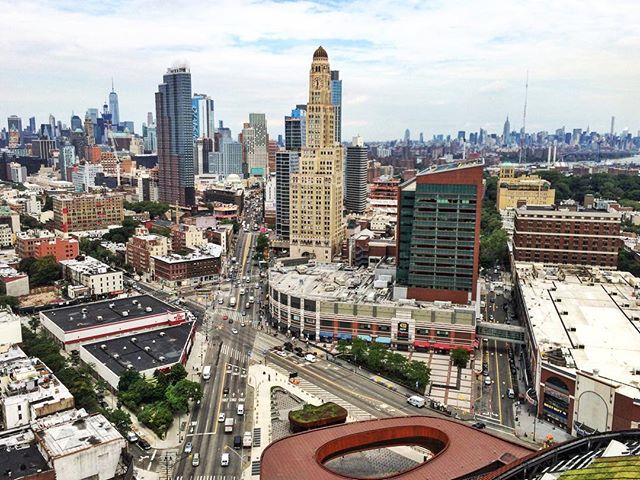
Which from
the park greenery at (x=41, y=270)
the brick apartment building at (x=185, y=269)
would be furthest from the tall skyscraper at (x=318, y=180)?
the park greenery at (x=41, y=270)

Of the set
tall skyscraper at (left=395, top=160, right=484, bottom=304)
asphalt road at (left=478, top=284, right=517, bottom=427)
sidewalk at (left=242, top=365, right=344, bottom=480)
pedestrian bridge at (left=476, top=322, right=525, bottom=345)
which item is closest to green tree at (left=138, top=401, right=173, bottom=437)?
sidewalk at (left=242, top=365, right=344, bottom=480)

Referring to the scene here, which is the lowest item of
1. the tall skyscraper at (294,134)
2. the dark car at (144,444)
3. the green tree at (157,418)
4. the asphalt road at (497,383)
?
the dark car at (144,444)

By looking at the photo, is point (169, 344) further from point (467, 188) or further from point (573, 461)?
point (573, 461)

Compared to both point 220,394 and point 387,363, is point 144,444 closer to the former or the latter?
point 220,394

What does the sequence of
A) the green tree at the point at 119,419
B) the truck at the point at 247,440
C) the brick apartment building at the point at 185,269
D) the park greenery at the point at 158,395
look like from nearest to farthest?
the truck at the point at 247,440, the green tree at the point at 119,419, the park greenery at the point at 158,395, the brick apartment building at the point at 185,269

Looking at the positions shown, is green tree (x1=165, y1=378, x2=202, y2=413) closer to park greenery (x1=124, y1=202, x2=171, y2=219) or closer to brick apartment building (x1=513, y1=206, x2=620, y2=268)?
brick apartment building (x1=513, y1=206, x2=620, y2=268)

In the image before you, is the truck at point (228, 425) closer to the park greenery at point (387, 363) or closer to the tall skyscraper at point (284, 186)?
the park greenery at point (387, 363)

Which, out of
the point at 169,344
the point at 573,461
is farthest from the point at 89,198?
the point at 573,461
